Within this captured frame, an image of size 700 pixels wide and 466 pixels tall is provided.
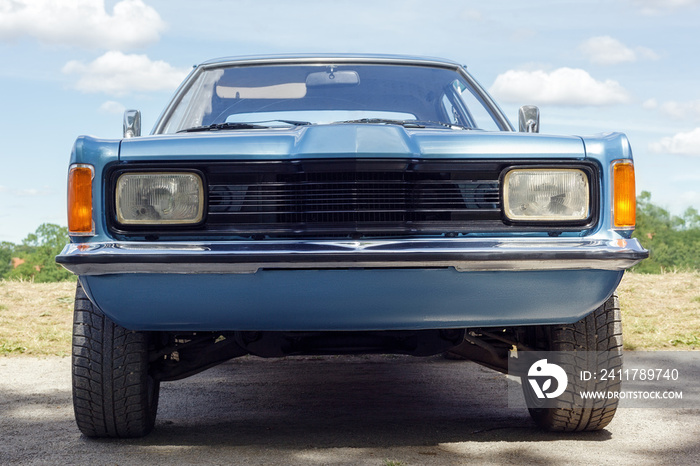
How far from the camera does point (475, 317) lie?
110 inches

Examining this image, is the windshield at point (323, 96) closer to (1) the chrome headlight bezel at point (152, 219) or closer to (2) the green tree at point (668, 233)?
(1) the chrome headlight bezel at point (152, 219)

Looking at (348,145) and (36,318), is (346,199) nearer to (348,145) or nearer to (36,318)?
(348,145)

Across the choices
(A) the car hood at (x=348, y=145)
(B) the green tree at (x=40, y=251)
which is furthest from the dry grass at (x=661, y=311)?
(B) the green tree at (x=40, y=251)

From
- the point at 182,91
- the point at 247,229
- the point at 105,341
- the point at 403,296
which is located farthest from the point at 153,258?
the point at 182,91

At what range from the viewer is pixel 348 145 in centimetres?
273

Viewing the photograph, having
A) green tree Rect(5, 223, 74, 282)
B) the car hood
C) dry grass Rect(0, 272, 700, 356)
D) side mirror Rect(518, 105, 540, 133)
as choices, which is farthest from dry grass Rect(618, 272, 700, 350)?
green tree Rect(5, 223, 74, 282)

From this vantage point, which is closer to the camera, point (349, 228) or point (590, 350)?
point (349, 228)

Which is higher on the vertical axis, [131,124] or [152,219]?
[131,124]

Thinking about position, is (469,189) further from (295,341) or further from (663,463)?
(663,463)

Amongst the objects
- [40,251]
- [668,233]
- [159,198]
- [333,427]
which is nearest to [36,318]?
[333,427]

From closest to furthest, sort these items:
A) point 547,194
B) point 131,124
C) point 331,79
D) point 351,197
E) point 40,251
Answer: point 351,197 < point 547,194 < point 131,124 < point 331,79 < point 40,251

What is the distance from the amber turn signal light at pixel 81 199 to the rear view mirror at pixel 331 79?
5.47ft

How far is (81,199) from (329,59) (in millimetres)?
1895

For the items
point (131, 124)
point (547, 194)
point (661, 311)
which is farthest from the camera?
point (661, 311)
